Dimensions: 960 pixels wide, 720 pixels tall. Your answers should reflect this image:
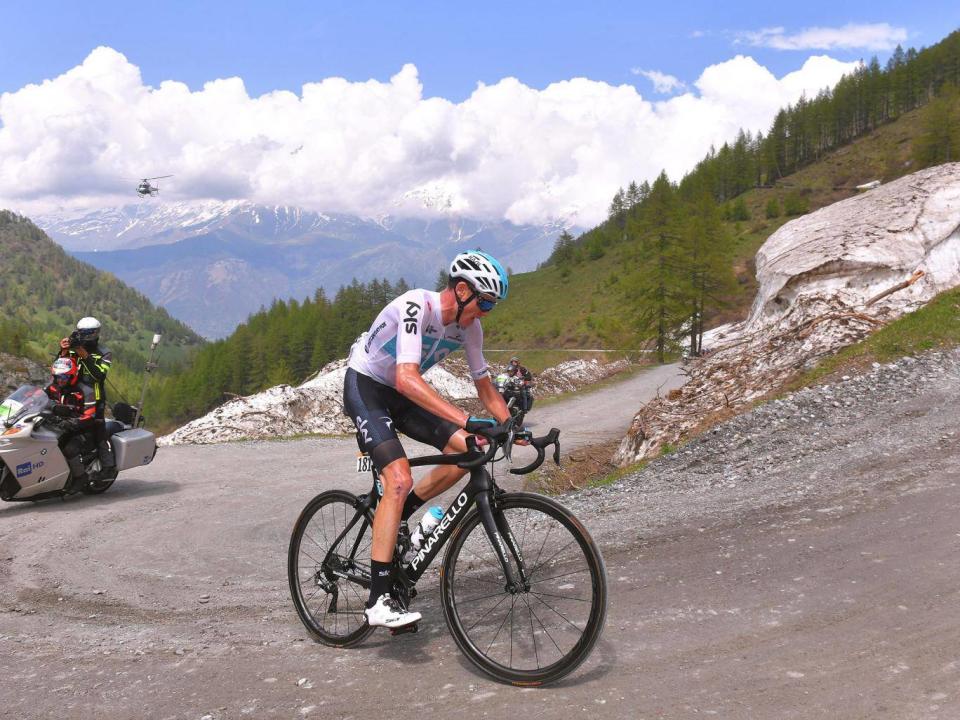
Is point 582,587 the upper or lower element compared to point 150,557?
upper

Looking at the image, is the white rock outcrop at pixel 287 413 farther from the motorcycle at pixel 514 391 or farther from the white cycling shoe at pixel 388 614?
the white cycling shoe at pixel 388 614

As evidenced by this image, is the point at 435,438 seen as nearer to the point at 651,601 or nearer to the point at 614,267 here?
the point at 651,601

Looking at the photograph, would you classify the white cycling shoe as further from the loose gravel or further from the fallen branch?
the fallen branch

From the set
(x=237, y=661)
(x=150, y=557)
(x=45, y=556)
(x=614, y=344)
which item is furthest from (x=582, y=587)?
(x=614, y=344)

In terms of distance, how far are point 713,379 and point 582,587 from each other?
35.2 ft

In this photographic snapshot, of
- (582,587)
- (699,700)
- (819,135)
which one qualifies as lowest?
(699,700)

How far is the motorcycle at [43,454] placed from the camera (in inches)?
360

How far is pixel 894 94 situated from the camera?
138125 millimetres

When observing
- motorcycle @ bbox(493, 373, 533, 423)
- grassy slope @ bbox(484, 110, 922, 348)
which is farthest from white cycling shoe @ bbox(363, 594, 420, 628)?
grassy slope @ bbox(484, 110, 922, 348)

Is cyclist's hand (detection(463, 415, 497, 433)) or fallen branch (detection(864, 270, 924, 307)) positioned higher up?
fallen branch (detection(864, 270, 924, 307))

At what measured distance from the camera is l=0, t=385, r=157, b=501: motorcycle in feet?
30.0

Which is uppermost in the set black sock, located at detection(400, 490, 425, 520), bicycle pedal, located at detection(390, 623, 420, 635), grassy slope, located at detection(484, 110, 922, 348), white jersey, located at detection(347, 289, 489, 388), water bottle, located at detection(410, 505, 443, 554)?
grassy slope, located at detection(484, 110, 922, 348)

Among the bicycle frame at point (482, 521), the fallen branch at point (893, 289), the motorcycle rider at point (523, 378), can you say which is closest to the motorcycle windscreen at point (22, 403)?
the bicycle frame at point (482, 521)

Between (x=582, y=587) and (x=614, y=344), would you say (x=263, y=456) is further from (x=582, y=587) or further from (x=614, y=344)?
(x=614, y=344)
